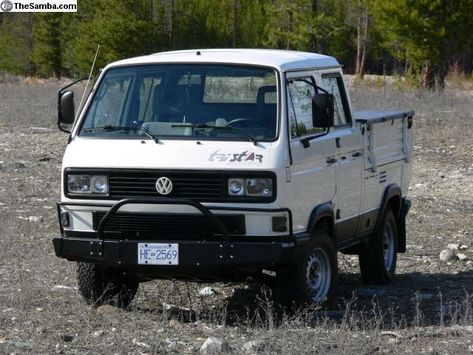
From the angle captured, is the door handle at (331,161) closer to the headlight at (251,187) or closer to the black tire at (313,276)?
the black tire at (313,276)

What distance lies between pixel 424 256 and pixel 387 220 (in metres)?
1.44

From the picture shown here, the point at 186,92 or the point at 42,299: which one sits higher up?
the point at 186,92

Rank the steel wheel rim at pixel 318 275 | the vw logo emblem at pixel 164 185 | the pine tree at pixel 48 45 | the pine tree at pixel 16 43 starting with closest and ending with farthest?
1. the vw logo emblem at pixel 164 185
2. the steel wheel rim at pixel 318 275
3. the pine tree at pixel 48 45
4. the pine tree at pixel 16 43

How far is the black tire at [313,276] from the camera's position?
29.1 feet

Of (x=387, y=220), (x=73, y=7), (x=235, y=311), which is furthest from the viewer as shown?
(x=73, y=7)

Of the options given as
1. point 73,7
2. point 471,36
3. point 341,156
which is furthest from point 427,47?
point 341,156

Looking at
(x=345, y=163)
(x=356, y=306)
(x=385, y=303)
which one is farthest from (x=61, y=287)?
(x=385, y=303)

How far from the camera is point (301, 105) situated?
934cm

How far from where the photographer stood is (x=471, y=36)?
41.9 metres

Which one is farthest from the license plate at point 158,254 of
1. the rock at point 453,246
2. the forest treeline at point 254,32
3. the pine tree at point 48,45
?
the pine tree at point 48,45

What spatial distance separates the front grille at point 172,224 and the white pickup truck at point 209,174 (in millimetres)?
11

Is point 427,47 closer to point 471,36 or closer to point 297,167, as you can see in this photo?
point 471,36

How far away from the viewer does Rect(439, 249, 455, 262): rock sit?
12241mm

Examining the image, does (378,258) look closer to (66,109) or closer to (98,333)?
(66,109)
